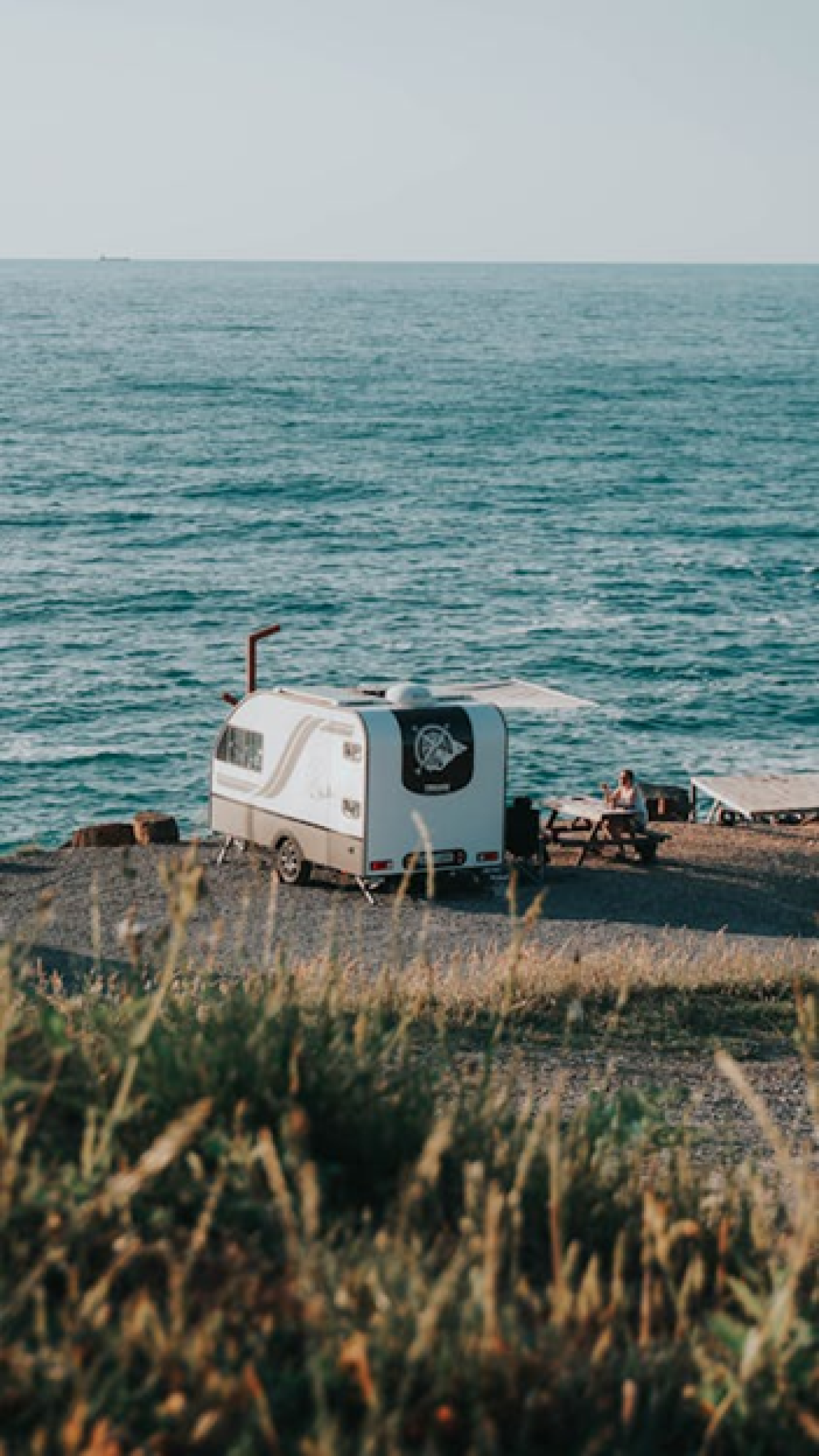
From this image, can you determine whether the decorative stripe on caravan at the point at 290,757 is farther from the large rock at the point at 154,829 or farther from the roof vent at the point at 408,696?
the large rock at the point at 154,829

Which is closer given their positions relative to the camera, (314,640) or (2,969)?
(2,969)

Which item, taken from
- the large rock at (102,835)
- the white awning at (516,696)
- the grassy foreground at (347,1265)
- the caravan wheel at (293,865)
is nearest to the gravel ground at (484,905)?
the caravan wheel at (293,865)

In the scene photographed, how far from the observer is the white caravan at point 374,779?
20266 millimetres

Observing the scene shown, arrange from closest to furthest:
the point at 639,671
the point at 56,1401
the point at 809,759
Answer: the point at 56,1401
the point at 809,759
the point at 639,671

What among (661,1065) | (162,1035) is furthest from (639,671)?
(162,1035)

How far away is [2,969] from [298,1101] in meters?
0.95

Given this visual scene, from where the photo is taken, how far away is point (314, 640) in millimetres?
43844

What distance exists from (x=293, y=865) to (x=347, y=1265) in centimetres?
1684

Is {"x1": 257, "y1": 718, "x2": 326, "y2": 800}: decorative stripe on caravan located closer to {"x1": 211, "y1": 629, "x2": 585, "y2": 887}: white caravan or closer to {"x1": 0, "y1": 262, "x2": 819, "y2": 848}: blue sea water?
{"x1": 211, "y1": 629, "x2": 585, "y2": 887}: white caravan

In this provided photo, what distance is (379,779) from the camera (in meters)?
20.2

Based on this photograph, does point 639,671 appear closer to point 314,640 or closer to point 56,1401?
point 314,640

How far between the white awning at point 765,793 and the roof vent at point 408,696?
5.45 meters

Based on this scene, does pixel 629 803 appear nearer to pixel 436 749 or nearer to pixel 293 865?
pixel 436 749

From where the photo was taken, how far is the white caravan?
66.5ft
